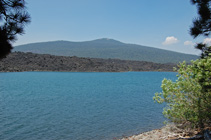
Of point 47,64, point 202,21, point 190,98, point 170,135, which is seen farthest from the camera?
point 47,64

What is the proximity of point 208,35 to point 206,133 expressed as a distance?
3566 millimetres

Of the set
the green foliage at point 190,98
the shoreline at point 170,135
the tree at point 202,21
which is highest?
the tree at point 202,21

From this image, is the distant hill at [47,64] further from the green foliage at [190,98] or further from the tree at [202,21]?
the tree at [202,21]

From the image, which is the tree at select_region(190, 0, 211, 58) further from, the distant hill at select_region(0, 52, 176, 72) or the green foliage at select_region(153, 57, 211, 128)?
the distant hill at select_region(0, 52, 176, 72)

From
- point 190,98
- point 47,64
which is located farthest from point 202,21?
point 47,64

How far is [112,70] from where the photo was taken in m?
124

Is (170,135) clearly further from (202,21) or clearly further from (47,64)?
(47,64)

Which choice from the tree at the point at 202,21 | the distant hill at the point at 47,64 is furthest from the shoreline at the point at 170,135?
the distant hill at the point at 47,64

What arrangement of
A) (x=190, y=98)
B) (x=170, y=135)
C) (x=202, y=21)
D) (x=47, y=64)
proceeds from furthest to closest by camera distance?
(x=47, y=64) < (x=170, y=135) < (x=190, y=98) < (x=202, y=21)

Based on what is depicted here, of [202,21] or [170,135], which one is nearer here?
[202,21]

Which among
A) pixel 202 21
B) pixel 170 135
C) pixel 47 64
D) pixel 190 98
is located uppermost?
pixel 202 21

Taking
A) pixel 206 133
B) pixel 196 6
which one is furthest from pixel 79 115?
pixel 196 6

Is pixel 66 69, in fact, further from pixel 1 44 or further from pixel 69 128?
pixel 1 44

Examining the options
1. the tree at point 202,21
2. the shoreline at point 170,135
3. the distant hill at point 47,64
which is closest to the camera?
the tree at point 202,21
